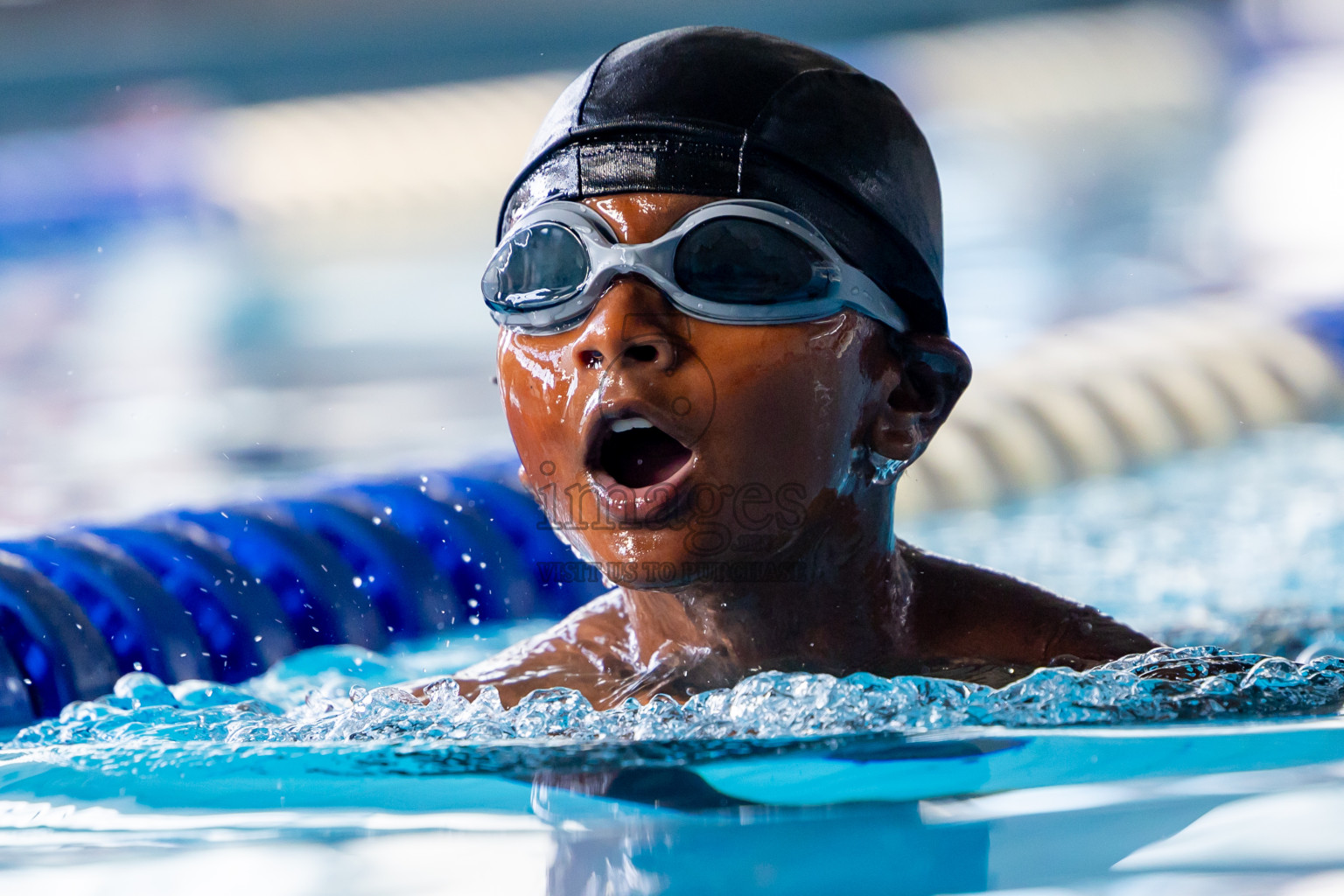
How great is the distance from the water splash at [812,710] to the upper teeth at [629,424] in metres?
0.34

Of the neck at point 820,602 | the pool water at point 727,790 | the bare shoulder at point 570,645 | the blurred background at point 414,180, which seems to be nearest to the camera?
the pool water at point 727,790

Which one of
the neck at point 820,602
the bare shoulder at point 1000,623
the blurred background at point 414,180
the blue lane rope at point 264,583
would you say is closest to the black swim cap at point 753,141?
the neck at point 820,602

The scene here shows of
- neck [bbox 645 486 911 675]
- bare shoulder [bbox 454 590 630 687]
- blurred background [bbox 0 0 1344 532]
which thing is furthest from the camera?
blurred background [bbox 0 0 1344 532]

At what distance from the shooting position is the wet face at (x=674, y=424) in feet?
5.63

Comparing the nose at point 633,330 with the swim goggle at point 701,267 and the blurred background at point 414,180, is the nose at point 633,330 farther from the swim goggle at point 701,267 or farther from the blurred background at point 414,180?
the blurred background at point 414,180

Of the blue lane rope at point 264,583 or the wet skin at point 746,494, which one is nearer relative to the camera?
the wet skin at point 746,494

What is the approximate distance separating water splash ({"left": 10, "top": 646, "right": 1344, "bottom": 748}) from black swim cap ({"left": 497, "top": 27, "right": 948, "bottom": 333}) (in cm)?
51

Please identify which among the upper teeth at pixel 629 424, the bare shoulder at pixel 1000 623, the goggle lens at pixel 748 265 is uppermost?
the goggle lens at pixel 748 265

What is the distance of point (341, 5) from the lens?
14.7m

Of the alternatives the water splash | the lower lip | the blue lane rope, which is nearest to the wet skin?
the lower lip

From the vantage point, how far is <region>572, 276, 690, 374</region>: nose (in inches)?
67.6

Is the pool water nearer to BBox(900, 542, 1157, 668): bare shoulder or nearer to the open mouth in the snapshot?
BBox(900, 542, 1157, 668): bare shoulder

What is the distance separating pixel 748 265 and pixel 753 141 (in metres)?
0.16

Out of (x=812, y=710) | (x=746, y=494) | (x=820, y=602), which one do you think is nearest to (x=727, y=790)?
(x=812, y=710)
